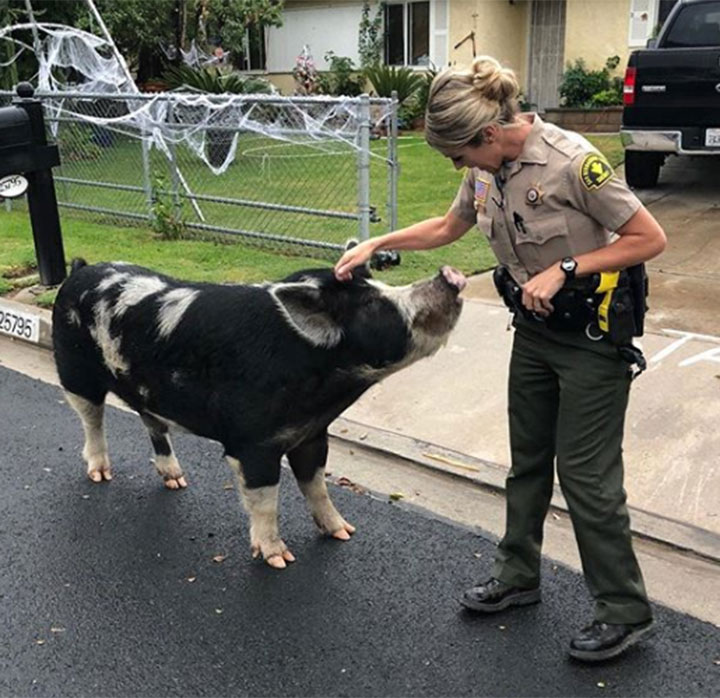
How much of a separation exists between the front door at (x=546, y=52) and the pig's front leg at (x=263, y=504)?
17.7 metres

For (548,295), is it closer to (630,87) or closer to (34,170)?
A: (34,170)

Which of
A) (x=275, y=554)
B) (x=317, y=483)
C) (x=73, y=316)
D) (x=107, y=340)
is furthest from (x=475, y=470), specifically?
(x=73, y=316)

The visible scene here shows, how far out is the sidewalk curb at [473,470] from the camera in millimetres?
3609

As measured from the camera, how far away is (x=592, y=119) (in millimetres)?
16422

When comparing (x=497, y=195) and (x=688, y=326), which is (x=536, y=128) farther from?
(x=688, y=326)

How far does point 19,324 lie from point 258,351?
13.7ft

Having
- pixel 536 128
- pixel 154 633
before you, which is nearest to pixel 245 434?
pixel 154 633

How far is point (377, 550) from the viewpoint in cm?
372

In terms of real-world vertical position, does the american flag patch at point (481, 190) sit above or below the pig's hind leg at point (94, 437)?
above

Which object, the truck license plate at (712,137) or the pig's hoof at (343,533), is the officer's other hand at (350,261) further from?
the truck license plate at (712,137)

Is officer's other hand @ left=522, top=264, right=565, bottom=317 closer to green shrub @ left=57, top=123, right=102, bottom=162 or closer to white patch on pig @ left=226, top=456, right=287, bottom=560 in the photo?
white patch on pig @ left=226, top=456, right=287, bottom=560

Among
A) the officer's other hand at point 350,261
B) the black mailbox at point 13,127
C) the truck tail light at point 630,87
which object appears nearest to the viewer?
the officer's other hand at point 350,261

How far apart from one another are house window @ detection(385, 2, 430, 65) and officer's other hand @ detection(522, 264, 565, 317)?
19653 mm

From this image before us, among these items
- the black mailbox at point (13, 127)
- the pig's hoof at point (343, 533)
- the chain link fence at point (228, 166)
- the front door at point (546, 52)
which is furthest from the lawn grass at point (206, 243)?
the front door at point (546, 52)
